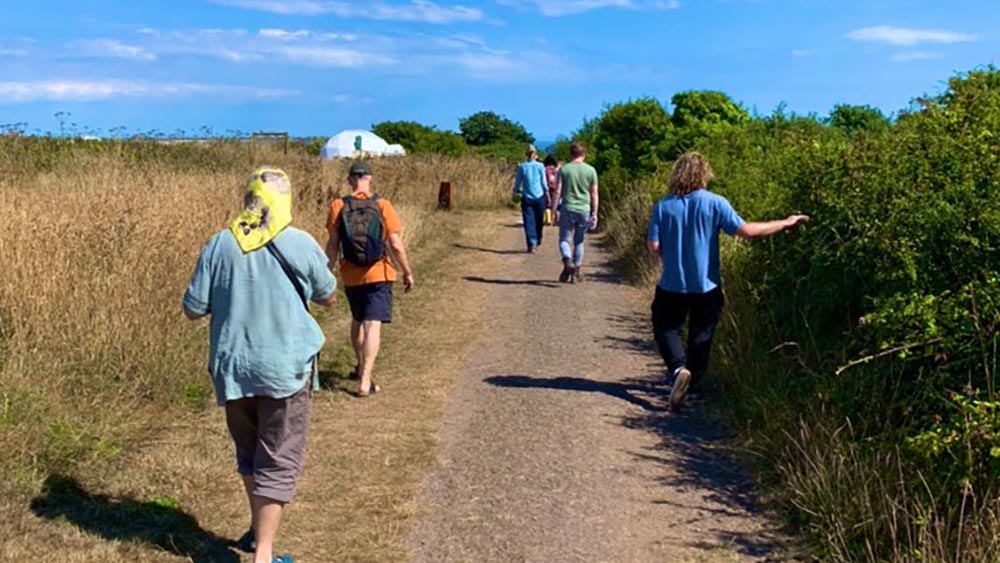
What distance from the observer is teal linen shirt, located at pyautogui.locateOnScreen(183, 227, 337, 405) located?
3961 millimetres

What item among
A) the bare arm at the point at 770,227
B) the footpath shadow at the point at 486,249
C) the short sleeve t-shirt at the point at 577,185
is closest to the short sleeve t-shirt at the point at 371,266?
the bare arm at the point at 770,227

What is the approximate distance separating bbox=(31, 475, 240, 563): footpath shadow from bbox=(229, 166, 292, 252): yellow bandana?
1454 mm

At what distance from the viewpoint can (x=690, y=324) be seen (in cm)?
678

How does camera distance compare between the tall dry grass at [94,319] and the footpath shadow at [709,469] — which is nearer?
the footpath shadow at [709,469]

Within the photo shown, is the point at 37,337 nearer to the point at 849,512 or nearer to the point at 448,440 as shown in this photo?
the point at 448,440

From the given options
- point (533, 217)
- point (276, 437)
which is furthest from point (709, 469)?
point (533, 217)

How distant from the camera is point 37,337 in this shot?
6.32m

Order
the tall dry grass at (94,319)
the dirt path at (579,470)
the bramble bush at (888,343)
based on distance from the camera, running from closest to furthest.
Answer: the bramble bush at (888,343)
the dirt path at (579,470)
the tall dry grass at (94,319)

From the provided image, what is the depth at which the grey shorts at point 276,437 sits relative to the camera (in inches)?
159

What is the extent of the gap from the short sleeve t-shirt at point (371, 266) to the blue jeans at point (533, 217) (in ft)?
28.0

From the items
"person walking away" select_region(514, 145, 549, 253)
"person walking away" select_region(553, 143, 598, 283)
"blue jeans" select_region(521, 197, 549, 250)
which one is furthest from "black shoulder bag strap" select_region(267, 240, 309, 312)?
"blue jeans" select_region(521, 197, 549, 250)

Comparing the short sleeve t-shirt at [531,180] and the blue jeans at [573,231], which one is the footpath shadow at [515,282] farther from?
the short sleeve t-shirt at [531,180]

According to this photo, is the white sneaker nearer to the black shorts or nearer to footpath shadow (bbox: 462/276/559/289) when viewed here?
the black shorts

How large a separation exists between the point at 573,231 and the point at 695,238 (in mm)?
6012
